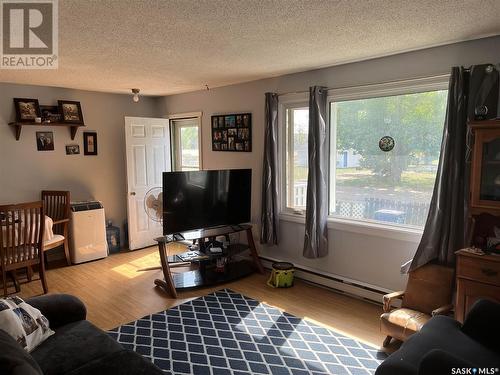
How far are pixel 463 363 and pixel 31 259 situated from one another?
13.0 ft

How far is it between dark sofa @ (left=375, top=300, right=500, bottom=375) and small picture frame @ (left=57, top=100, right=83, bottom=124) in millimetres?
4763

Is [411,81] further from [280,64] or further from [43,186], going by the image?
[43,186]

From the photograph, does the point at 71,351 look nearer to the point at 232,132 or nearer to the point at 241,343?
the point at 241,343

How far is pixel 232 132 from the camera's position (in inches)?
192

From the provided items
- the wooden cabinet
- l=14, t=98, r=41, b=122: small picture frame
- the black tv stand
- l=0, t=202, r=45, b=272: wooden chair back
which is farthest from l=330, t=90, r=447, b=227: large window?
l=14, t=98, r=41, b=122: small picture frame

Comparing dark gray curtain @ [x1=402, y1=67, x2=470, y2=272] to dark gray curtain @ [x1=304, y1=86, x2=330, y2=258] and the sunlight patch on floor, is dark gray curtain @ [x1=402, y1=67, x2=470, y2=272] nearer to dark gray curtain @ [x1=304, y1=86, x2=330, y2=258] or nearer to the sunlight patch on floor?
dark gray curtain @ [x1=304, y1=86, x2=330, y2=258]

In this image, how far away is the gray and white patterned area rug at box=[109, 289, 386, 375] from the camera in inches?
102

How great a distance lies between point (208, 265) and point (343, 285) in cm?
168

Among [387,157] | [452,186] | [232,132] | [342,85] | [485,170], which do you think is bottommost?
[452,186]

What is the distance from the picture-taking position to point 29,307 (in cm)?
215

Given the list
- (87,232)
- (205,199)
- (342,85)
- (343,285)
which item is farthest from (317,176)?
(87,232)

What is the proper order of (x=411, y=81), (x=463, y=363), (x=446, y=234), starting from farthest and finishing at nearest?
(x=411, y=81) < (x=446, y=234) < (x=463, y=363)

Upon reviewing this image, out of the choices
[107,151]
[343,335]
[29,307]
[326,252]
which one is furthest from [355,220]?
[107,151]

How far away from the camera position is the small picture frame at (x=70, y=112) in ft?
16.2
